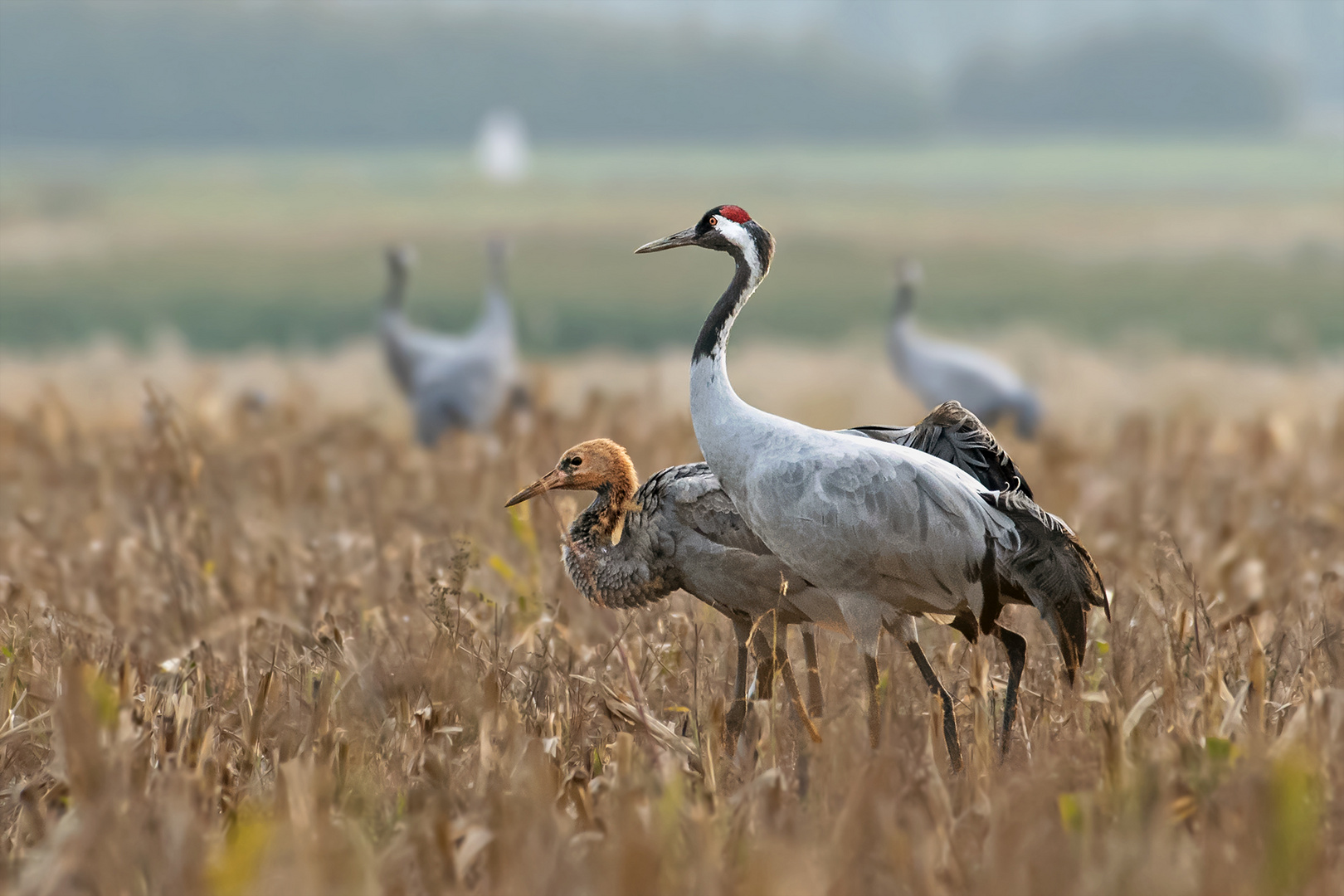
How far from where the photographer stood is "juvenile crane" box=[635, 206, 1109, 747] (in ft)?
11.7

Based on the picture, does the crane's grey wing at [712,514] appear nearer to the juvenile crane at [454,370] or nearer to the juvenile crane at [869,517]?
the juvenile crane at [869,517]

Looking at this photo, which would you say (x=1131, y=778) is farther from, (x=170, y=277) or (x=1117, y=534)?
(x=170, y=277)

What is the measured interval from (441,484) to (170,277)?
3029 cm

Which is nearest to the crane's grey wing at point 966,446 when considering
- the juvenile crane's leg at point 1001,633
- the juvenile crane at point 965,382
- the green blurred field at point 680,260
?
the juvenile crane's leg at point 1001,633

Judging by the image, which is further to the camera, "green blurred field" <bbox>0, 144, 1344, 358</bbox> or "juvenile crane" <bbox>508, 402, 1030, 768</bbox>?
"green blurred field" <bbox>0, 144, 1344, 358</bbox>

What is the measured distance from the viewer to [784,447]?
3.61 meters

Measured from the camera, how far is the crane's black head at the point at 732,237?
371cm

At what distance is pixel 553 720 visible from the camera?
11.8ft

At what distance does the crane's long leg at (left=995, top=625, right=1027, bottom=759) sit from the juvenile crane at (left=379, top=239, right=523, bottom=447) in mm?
6036

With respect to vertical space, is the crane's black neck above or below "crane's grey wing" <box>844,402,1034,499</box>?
above

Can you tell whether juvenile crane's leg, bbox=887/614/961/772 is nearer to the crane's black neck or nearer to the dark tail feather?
the dark tail feather

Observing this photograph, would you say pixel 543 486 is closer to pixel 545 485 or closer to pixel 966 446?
pixel 545 485

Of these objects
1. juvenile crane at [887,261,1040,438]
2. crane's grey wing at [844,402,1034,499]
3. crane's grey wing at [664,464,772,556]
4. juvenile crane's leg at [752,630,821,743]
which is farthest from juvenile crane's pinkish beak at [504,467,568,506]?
juvenile crane at [887,261,1040,438]

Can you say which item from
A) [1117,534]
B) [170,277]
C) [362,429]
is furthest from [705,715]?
[170,277]
